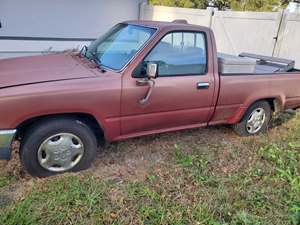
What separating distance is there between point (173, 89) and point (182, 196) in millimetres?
1249

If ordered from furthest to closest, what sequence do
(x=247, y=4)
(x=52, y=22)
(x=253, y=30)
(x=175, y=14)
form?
(x=247, y=4) < (x=175, y=14) < (x=52, y=22) < (x=253, y=30)

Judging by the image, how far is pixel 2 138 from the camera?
2918 mm

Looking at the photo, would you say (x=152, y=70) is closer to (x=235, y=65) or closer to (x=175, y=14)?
(x=235, y=65)

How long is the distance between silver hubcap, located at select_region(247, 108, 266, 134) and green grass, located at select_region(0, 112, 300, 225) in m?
0.81

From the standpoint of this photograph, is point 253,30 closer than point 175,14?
Yes

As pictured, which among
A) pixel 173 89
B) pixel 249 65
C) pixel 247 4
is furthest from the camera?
pixel 247 4

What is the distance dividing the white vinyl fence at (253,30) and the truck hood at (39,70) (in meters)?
6.44

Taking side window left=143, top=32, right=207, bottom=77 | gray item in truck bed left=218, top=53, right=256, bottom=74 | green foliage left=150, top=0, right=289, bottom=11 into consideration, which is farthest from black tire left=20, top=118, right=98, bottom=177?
green foliage left=150, top=0, right=289, bottom=11

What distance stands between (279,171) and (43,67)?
3050 millimetres

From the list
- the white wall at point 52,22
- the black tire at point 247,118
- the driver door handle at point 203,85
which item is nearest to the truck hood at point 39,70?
the driver door handle at point 203,85

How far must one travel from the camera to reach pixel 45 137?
311 centimetres

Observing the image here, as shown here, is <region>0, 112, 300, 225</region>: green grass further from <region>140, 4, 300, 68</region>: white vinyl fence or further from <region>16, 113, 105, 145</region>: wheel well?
<region>140, 4, 300, 68</region>: white vinyl fence

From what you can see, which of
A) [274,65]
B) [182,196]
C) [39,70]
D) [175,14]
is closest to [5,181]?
[39,70]

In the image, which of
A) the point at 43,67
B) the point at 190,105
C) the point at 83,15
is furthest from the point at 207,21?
the point at 43,67
